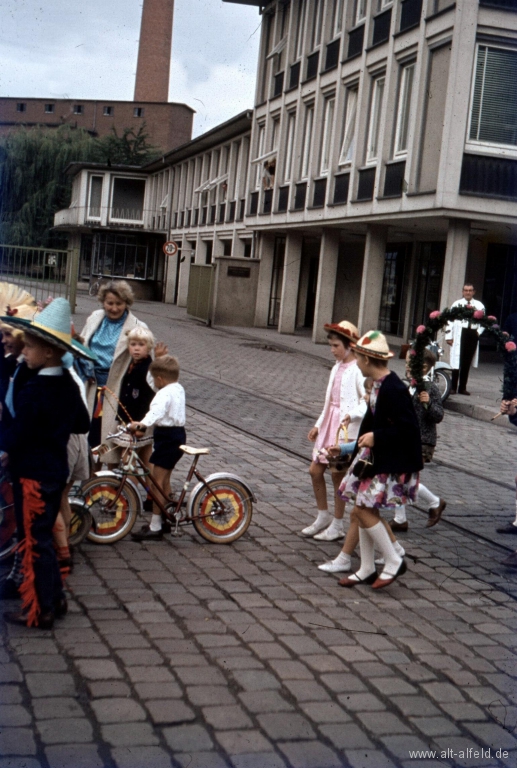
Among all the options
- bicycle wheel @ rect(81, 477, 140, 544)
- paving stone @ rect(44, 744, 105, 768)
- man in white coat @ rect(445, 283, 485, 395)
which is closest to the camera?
paving stone @ rect(44, 744, 105, 768)

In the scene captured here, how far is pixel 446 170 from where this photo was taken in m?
21.1

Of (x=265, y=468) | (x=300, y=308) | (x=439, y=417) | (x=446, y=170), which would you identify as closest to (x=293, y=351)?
(x=446, y=170)

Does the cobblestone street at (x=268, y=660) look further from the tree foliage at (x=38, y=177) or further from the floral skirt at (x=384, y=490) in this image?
the tree foliage at (x=38, y=177)

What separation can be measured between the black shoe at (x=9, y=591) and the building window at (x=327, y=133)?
25.3m

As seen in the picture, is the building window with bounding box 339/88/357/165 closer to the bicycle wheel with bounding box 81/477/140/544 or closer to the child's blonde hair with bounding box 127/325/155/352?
the child's blonde hair with bounding box 127/325/155/352

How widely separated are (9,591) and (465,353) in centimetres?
1422

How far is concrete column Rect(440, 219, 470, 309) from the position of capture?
21.7 m

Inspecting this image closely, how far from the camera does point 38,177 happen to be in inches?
1577

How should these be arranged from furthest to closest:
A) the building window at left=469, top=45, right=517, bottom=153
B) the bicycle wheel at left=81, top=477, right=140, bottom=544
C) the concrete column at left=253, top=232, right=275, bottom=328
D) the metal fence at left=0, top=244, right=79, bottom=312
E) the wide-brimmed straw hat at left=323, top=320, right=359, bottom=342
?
1. the concrete column at left=253, top=232, right=275, bottom=328
2. the building window at left=469, top=45, right=517, bottom=153
3. the metal fence at left=0, top=244, right=79, bottom=312
4. the wide-brimmed straw hat at left=323, top=320, right=359, bottom=342
5. the bicycle wheel at left=81, top=477, right=140, bottom=544

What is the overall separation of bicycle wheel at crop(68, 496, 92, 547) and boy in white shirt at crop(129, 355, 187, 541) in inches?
19.6

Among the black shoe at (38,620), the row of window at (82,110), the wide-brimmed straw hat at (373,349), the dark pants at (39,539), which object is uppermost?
the row of window at (82,110)

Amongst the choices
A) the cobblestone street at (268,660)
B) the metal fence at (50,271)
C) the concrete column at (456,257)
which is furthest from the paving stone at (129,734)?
the concrete column at (456,257)

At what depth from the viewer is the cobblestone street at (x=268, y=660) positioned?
3.89 metres

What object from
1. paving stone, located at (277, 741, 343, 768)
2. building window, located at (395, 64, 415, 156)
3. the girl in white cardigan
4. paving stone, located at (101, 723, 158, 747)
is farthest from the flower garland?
building window, located at (395, 64, 415, 156)
